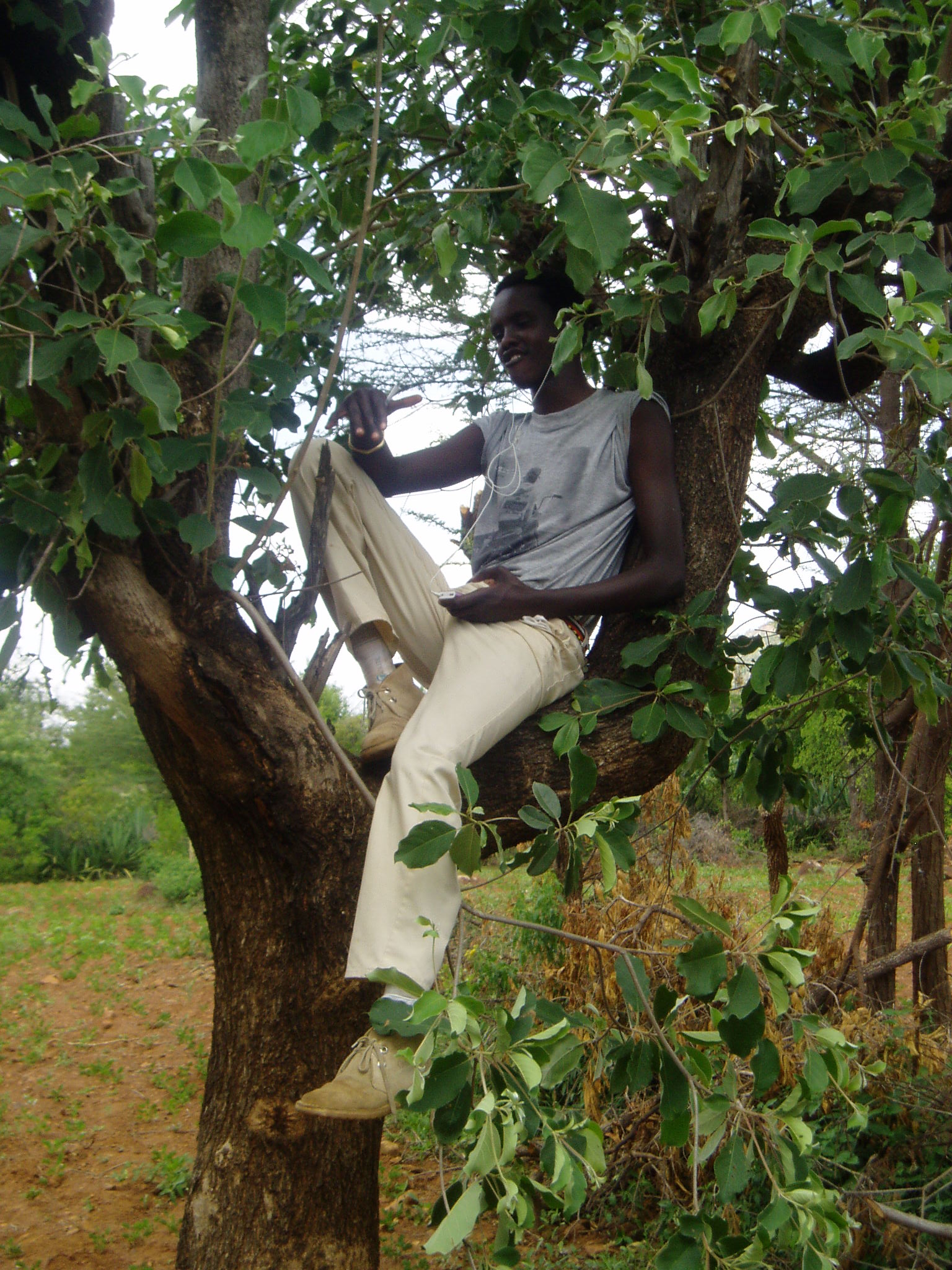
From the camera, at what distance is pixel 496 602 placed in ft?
7.41

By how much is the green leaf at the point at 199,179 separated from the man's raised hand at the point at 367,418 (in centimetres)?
90

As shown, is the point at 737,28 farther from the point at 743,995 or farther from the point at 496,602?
the point at 743,995

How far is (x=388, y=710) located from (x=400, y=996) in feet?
2.26

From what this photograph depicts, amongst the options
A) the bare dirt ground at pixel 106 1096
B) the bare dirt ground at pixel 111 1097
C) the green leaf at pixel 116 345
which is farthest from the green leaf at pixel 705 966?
the bare dirt ground at pixel 106 1096

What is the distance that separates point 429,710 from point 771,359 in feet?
4.33

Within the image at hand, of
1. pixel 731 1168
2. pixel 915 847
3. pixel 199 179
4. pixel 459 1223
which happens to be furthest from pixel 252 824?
pixel 915 847

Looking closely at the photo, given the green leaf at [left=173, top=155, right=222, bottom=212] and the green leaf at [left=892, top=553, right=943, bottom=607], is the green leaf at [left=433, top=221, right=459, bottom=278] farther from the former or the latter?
the green leaf at [left=892, top=553, right=943, bottom=607]

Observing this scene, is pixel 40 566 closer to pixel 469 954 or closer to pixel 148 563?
pixel 148 563

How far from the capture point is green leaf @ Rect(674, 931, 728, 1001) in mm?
1740

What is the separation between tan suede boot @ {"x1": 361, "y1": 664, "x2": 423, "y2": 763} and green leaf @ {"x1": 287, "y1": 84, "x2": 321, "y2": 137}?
112 centimetres

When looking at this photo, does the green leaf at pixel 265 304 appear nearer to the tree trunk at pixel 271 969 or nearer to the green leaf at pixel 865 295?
the tree trunk at pixel 271 969

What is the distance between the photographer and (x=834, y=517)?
214 cm

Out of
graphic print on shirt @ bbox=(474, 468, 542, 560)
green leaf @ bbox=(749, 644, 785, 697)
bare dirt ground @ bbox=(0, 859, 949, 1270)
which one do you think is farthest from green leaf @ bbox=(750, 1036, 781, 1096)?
bare dirt ground @ bbox=(0, 859, 949, 1270)

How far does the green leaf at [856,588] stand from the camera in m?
2.09
